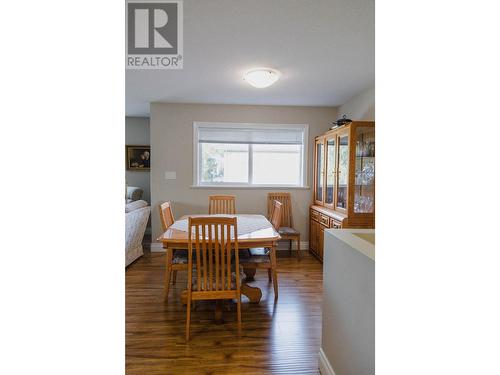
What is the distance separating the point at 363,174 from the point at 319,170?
110cm

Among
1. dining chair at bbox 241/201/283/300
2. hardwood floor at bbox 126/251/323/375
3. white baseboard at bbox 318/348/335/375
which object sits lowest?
hardwood floor at bbox 126/251/323/375

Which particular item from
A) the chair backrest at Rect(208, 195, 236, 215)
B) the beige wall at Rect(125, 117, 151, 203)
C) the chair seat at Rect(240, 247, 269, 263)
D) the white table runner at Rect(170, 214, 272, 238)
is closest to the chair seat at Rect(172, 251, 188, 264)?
the white table runner at Rect(170, 214, 272, 238)

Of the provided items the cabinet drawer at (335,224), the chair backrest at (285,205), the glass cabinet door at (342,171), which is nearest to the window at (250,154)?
the chair backrest at (285,205)

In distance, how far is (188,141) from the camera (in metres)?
4.59

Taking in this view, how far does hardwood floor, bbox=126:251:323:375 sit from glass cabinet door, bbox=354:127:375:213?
1.07m

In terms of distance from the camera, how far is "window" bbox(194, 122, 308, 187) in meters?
4.69

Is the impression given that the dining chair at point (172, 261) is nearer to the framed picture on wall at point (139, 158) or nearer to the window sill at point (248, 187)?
the window sill at point (248, 187)

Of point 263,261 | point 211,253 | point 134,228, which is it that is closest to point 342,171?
point 263,261

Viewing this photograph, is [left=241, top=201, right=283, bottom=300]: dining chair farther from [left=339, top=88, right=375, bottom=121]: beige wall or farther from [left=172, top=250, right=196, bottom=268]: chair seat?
[left=339, top=88, right=375, bottom=121]: beige wall

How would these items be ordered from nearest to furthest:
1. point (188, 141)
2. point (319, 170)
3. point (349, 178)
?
1. point (349, 178)
2. point (319, 170)
3. point (188, 141)

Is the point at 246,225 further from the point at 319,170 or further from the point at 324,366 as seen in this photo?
the point at 319,170
